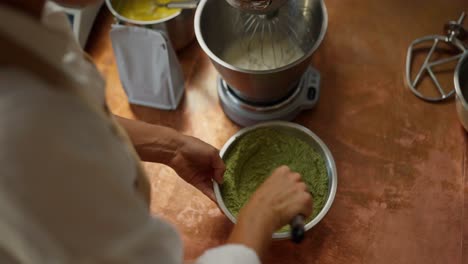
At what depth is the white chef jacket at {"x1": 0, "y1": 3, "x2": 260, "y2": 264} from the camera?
36 centimetres

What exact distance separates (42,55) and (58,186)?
0.10 metres

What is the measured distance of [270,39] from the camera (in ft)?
3.17

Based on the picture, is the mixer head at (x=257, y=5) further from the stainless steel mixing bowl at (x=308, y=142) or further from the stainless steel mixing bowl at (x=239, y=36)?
the stainless steel mixing bowl at (x=308, y=142)

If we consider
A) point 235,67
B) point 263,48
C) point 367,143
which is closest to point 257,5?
point 235,67

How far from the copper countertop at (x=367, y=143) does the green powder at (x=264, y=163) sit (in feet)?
0.21

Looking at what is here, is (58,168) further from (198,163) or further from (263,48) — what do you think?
(263,48)

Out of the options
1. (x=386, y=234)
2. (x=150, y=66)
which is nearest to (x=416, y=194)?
(x=386, y=234)

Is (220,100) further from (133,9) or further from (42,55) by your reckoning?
(42,55)

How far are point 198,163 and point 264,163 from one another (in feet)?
0.42

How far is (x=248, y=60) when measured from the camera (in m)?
0.95

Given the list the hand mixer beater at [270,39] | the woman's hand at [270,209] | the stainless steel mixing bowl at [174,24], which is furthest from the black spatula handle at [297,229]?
the stainless steel mixing bowl at [174,24]

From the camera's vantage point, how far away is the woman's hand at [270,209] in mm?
615

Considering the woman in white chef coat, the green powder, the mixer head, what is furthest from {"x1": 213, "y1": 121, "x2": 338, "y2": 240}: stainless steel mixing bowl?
the woman in white chef coat

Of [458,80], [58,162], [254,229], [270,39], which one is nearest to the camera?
[58,162]
